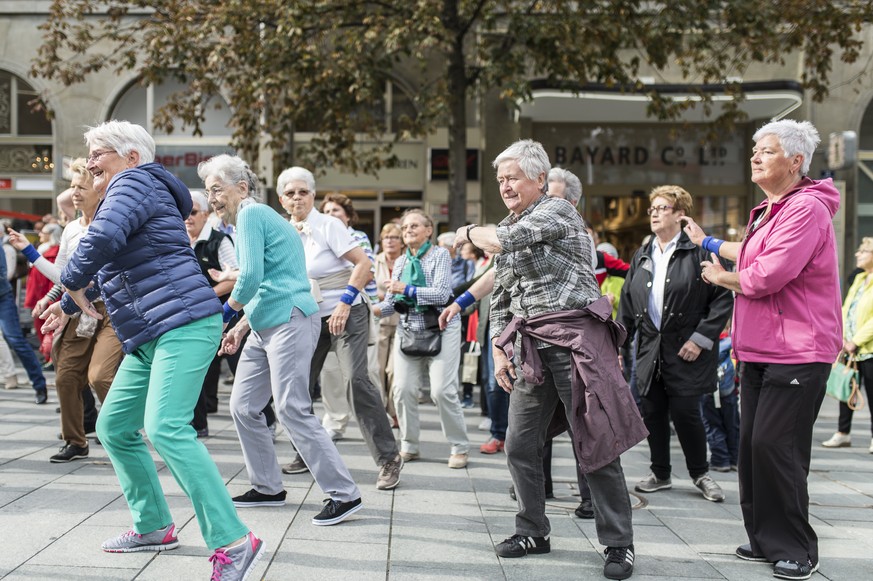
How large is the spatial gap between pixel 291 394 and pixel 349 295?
0.97 m

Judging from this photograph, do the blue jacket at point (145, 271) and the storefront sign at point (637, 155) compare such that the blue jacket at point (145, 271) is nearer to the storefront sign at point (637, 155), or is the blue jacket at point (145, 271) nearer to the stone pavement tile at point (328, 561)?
the stone pavement tile at point (328, 561)

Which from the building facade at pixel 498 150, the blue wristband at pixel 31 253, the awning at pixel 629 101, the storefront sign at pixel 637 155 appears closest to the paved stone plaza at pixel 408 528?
the blue wristband at pixel 31 253

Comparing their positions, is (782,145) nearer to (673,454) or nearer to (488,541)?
(488,541)

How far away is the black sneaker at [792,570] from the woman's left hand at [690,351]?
173 cm

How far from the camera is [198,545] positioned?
4039 mm

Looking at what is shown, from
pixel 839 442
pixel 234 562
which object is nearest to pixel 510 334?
pixel 234 562

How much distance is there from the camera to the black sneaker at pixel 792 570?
3912 mm

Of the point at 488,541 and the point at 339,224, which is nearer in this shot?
the point at 488,541

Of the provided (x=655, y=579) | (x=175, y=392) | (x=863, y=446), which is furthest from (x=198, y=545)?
(x=863, y=446)

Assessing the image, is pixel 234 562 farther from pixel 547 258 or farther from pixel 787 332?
pixel 787 332

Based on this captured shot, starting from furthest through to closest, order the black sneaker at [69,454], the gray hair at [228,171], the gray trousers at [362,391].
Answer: the black sneaker at [69,454]
the gray trousers at [362,391]
the gray hair at [228,171]

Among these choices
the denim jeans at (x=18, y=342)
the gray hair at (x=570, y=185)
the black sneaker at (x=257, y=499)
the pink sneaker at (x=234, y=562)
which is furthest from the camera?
the denim jeans at (x=18, y=342)

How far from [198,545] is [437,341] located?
9.34ft

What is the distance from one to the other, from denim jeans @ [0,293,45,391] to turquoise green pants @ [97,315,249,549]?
5.94 meters
